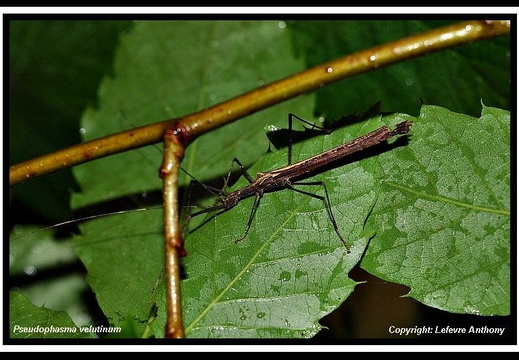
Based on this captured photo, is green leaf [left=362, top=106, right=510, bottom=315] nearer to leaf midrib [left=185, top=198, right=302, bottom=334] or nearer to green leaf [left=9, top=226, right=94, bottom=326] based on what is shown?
leaf midrib [left=185, top=198, right=302, bottom=334]

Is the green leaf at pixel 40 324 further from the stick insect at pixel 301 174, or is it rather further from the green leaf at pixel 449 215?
the green leaf at pixel 449 215

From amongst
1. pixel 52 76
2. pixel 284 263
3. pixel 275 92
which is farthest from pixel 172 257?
pixel 52 76

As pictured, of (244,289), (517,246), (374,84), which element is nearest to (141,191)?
(244,289)

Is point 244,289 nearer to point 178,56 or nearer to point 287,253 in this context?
point 287,253

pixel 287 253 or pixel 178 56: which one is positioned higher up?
pixel 178 56

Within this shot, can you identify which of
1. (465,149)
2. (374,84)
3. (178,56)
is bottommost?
(465,149)

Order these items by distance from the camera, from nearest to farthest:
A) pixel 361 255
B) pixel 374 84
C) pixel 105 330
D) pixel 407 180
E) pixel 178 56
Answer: pixel 361 255 → pixel 407 180 → pixel 105 330 → pixel 374 84 → pixel 178 56

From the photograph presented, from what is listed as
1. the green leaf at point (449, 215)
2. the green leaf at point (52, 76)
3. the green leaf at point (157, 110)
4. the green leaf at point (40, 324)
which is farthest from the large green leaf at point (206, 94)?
the green leaf at point (52, 76)

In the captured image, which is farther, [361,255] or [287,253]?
[287,253]
